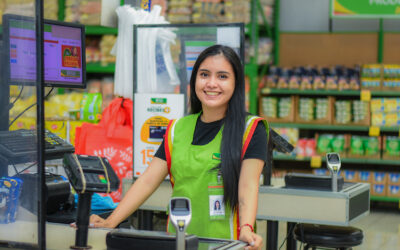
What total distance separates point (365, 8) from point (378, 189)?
204cm

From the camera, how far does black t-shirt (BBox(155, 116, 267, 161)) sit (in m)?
2.20

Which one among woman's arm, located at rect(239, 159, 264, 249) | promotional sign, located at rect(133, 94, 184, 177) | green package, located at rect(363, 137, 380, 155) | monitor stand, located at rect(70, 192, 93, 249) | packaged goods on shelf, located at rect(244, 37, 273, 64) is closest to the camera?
monitor stand, located at rect(70, 192, 93, 249)

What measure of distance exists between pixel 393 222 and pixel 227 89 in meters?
4.96

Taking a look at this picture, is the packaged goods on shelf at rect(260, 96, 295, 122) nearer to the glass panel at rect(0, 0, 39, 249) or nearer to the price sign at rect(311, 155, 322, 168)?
the price sign at rect(311, 155, 322, 168)

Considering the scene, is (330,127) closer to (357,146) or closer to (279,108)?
(357,146)

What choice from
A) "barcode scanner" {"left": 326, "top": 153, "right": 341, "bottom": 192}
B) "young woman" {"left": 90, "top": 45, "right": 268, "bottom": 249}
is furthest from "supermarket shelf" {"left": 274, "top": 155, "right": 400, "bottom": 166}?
"young woman" {"left": 90, "top": 45, "right": 268, "bottom": 249}

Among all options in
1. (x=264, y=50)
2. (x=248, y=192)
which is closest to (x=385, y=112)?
(x=264, y=50)

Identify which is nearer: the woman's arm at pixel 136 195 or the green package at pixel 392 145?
the woman's arm at pixel 136 195

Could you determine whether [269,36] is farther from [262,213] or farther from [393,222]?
[262,213]

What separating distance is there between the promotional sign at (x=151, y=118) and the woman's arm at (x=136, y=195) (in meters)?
1.28

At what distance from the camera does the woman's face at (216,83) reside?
2.22 meters

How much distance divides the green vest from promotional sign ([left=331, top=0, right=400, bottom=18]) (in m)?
5.07

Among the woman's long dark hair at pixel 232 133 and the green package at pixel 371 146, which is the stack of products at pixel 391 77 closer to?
the green package at pixel 371 146

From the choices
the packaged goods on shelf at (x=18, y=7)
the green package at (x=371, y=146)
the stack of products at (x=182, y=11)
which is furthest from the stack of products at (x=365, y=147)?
the packaged goods on shelf at (x=18, y=7)
